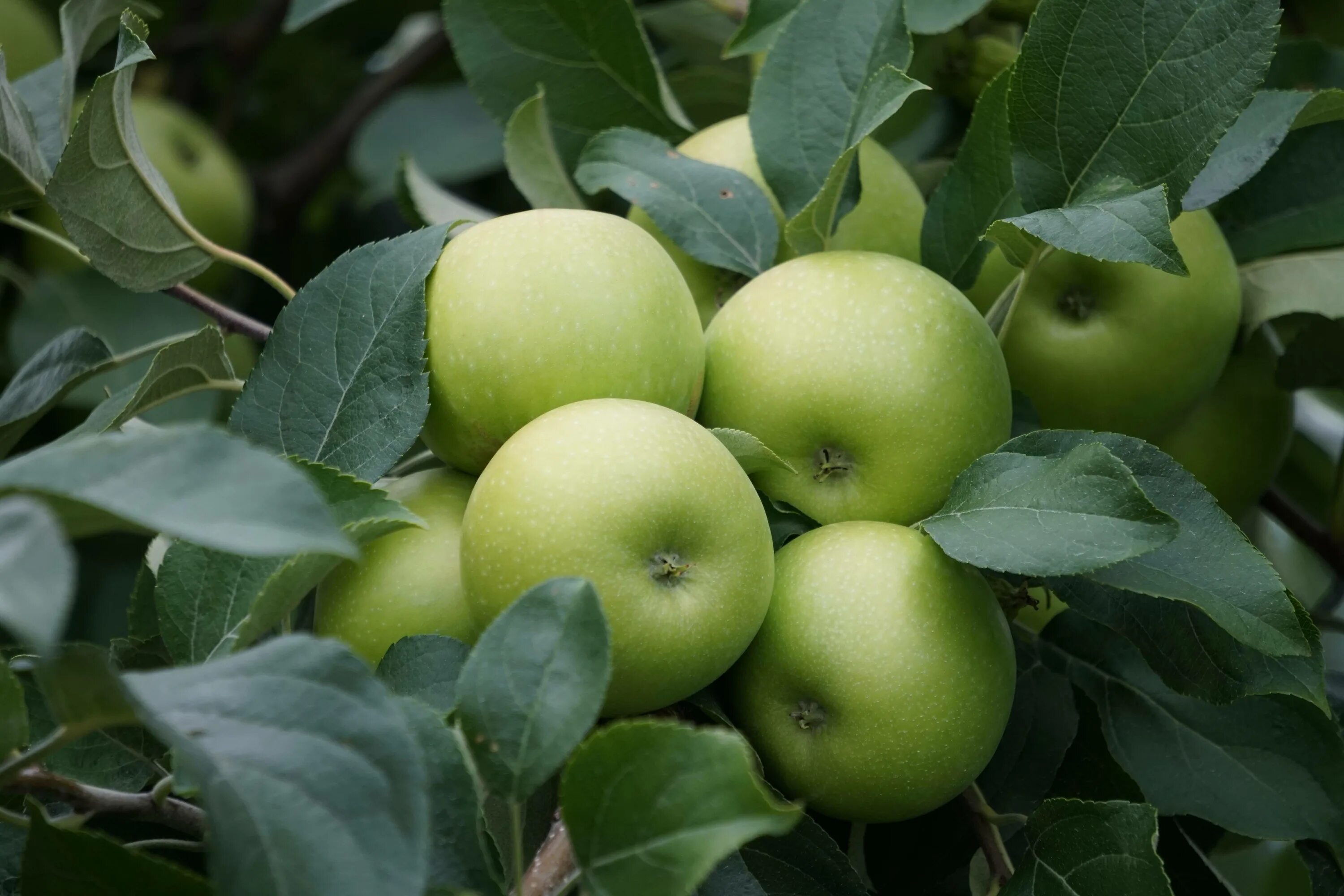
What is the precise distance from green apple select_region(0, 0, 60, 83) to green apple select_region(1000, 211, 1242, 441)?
0.95 metres

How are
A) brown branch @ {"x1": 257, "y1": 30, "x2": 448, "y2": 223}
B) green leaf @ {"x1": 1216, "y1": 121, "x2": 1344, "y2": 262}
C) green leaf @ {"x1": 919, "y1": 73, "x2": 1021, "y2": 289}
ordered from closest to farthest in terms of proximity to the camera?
green leaf @ {"x1": 919, "y1": 73, "x2": 1021, "y2": 289}
green leaf @ {"x1": 1216, "y1": 121, "x2": 1344, "y2": 262}
brown branch @ {"x1": 257, "y1": 30, "x2": 448, "y2": 223}

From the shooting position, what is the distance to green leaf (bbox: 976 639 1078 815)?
0.63 m

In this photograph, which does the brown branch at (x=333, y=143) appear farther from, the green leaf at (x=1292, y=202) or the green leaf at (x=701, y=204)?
the green leaf at (x=1292, y=202)

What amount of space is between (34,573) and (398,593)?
0.79ft

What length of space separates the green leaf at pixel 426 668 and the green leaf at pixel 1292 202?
0.60 meters

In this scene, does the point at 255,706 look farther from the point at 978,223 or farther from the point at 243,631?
the point at 978,223

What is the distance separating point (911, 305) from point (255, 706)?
1.14 feet

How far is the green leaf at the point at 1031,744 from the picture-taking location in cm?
63

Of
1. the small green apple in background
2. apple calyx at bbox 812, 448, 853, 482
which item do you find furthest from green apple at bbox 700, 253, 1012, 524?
the small green apple in background

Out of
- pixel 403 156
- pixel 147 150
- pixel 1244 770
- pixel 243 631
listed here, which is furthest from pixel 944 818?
pixel 147 150

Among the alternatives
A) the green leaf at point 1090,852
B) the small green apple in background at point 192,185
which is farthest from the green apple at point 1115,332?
the small green apple in background at point 192,185

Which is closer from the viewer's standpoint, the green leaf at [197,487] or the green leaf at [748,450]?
the green leaf at [197,487]

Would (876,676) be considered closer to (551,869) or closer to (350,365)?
(551,869)

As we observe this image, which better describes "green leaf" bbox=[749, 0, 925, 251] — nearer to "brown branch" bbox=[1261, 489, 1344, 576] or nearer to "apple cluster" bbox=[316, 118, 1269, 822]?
"apple cluster" bbox=[316, 118, 1269, 822]
